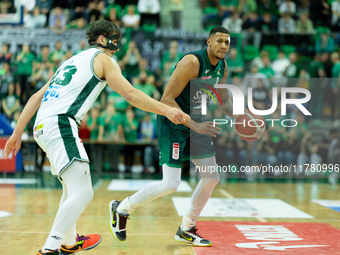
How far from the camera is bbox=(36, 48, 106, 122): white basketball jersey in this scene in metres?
3.89

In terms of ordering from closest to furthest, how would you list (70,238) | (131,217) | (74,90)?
(74,90) < (70,238) < (131,217)

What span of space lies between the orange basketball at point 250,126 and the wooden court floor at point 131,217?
1407 mm

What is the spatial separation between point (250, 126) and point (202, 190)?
903mm

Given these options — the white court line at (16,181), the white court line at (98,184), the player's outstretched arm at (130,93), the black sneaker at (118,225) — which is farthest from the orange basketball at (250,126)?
the white court line at (16,181)

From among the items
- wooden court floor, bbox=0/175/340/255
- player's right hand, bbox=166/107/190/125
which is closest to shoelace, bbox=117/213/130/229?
wooden court floor, bbox=0/175/340/255

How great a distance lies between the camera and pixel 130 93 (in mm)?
3805

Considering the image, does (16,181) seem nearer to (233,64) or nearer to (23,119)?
(233,64)

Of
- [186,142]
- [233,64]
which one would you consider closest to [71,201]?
[186,142]

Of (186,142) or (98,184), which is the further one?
(98,184)

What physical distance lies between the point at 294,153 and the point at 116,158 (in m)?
5.12

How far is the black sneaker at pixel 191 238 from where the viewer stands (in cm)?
507

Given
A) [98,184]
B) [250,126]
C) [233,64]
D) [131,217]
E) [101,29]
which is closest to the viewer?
[101,29]

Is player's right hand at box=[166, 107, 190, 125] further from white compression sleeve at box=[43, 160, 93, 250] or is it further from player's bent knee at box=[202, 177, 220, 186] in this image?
player's bent knee at box=[202, 177, 220, 186]

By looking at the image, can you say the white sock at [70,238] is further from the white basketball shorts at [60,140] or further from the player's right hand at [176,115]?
the player's right hand at [176,115]
